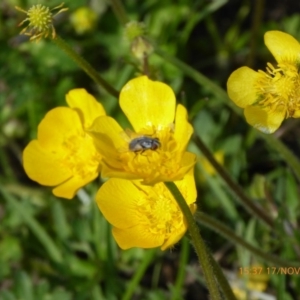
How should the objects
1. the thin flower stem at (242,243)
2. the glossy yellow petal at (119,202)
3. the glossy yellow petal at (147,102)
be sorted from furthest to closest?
1. the thin flower stem at (242,243)
2. the glossy yellow petal at (147,102)
3. the glossy yellow petal at (119,202)

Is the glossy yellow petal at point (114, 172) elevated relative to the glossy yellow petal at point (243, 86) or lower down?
lower down

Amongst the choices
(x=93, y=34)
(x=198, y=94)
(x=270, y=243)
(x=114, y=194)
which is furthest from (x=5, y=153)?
(x=114, y=194)

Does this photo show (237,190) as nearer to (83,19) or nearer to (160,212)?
(160,212)

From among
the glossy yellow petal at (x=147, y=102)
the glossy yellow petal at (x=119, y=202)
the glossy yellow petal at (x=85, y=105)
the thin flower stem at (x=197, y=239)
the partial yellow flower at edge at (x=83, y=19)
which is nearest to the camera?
the thin flower stem at (x=197, y=239)

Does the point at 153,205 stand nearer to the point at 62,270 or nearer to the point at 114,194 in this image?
the point at 114,194
